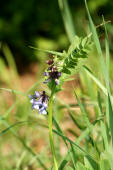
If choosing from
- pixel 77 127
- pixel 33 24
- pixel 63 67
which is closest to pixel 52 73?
pixel 63 67

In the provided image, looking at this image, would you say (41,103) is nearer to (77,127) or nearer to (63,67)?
(63,67)

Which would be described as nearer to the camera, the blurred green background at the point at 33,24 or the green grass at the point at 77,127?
the green grass at the point at 77,127

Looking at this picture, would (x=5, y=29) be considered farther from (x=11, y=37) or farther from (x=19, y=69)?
(x=19, y=69)

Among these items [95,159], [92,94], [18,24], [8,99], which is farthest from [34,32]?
[95,159]

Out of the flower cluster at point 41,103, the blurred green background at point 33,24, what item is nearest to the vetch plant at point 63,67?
the flower cluster at point 41,103

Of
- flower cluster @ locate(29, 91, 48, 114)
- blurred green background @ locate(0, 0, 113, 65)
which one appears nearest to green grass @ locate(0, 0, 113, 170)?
flower cluster @ locate(29, 91, 48, 114)

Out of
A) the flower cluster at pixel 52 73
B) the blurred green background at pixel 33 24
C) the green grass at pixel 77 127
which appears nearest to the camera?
the flower cluster at pixel 52 73

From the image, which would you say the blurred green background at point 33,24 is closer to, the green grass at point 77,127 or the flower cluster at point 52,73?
the green grass at point 77,127

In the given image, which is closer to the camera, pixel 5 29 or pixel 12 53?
pixel 5 29

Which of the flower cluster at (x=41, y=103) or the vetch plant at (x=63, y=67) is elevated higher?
the vetch plant at (x=63, y=67)

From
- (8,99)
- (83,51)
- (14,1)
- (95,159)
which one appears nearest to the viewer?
(83,51)
